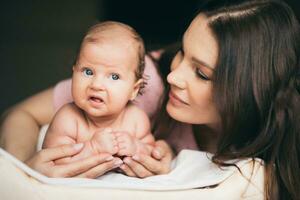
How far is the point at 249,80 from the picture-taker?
4.36ft

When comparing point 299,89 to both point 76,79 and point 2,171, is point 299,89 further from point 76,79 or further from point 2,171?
point 2,171

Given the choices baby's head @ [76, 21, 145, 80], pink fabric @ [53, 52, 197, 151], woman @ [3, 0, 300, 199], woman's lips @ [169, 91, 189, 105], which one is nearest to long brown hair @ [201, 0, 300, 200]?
woman @ [3, 0, 300, 199]

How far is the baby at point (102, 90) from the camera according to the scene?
4.31ft

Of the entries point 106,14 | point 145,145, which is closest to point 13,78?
point 106,14

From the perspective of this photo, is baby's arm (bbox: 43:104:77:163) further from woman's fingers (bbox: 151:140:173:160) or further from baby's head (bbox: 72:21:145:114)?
woman's fingers (bbox: 151:140:173:160)

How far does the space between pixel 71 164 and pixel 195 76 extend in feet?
1.29

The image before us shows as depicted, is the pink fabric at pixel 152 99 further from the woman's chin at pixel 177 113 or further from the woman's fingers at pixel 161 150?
the woman's chin at pixel 177 113

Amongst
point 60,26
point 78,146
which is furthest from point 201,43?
point 60,26

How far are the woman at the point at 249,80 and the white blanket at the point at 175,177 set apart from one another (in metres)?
0.04

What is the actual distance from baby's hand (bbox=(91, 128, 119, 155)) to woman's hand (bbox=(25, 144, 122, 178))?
26 millimetres

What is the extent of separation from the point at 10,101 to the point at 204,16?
1594mm

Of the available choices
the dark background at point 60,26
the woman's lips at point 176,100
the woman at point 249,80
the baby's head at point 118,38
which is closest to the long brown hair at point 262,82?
the woman at point 249,80

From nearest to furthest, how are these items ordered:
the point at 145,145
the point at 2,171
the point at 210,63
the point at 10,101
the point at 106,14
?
the point at 2,171 < the point at 210,63 < the point at 145,145 < the point at 10,101 < the point at 106,14

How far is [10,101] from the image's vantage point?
2686mm
